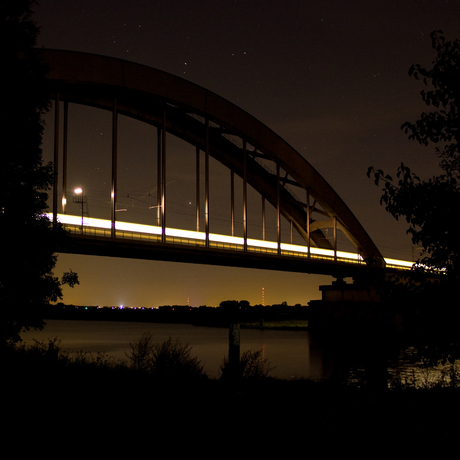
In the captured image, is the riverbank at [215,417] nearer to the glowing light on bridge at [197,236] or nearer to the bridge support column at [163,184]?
the glowing light on bridge at [197,236]

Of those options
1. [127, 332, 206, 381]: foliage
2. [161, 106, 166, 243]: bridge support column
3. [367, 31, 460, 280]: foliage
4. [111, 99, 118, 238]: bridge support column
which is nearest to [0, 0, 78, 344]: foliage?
[127, 332, 206, 381]: foliage

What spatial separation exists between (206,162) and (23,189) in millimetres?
33352

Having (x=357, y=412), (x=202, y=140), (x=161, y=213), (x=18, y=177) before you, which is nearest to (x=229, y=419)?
(x=357, y=412)

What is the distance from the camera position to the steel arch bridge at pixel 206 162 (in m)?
35.4

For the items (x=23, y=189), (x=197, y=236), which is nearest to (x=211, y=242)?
(x=197, y=236)

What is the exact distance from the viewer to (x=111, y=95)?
4047 centimetres

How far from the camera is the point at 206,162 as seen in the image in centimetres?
4656

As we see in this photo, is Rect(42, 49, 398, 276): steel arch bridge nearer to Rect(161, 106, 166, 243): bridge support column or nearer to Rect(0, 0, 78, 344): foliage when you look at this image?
Rect(161, 106, 166, 243): bridge support column

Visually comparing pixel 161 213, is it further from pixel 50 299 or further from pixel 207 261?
pixel 50 299

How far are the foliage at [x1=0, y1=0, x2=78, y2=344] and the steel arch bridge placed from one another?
1034 centimetres

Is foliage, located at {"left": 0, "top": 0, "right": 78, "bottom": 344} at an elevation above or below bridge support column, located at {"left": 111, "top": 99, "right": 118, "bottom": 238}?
below

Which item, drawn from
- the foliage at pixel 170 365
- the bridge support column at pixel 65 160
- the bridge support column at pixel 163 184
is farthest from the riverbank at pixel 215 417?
the bridge support column at pixel 163 184

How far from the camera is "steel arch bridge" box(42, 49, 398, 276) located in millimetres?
35438

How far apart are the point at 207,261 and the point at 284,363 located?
1166 cm
